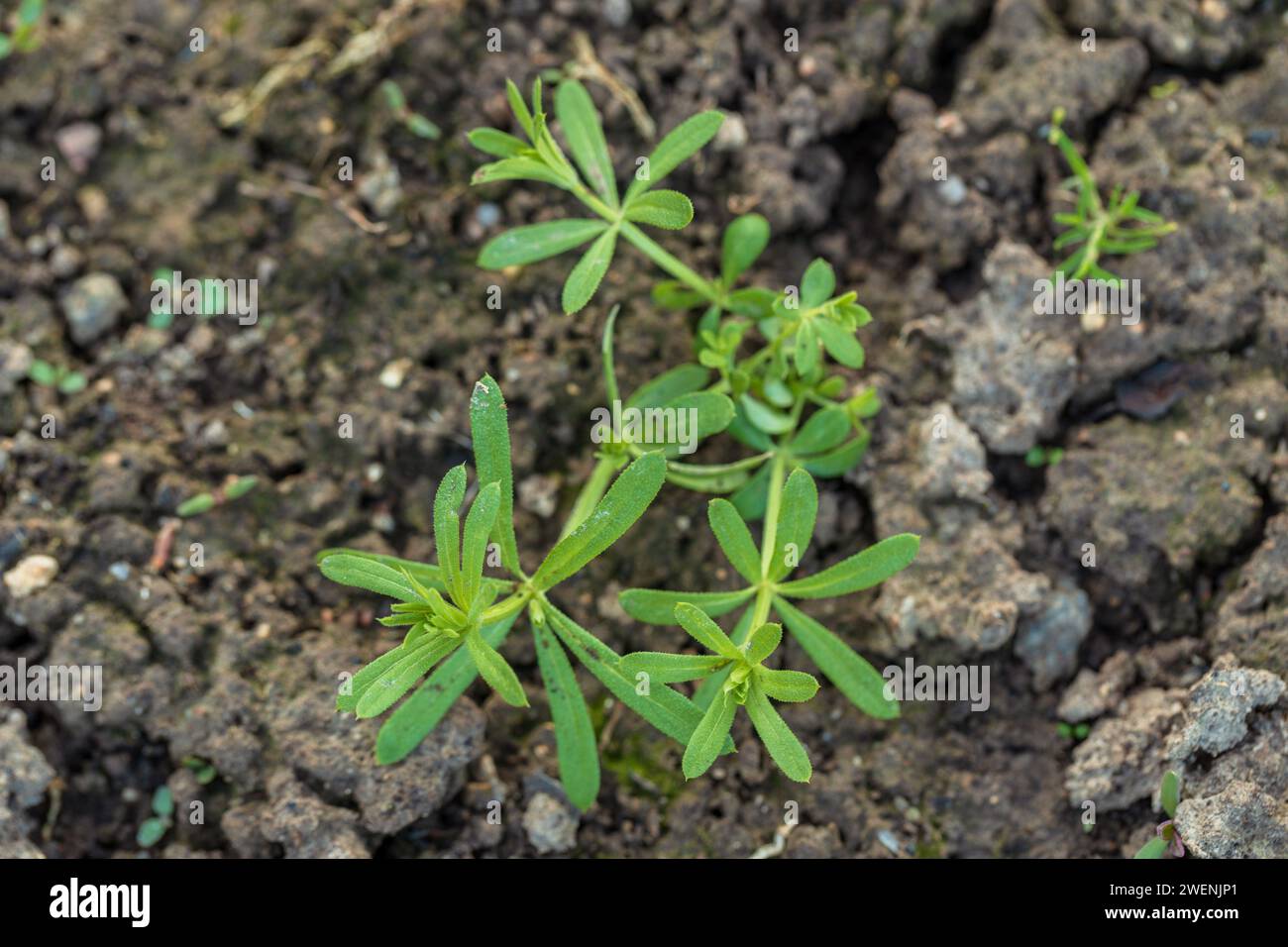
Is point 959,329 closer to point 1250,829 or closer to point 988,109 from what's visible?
point 988,109

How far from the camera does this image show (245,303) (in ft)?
13.2

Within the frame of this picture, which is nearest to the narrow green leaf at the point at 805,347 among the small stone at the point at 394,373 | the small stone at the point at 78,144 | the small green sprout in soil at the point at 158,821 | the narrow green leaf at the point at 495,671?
the narrow green leaf at the point at 495,671

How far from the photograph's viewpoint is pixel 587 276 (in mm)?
3291

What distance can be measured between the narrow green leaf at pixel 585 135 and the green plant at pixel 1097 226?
4.59 ft

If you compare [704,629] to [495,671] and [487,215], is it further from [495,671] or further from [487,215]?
[487,215]

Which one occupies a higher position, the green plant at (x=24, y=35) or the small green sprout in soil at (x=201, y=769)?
the green plant at (x=24, y=35)

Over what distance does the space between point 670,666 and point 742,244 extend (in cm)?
138

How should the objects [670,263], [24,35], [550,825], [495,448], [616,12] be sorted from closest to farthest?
[495,448] → [550,825] → [670,263] → [616,12] → [24,35]

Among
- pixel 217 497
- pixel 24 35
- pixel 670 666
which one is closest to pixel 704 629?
pixel 670 666

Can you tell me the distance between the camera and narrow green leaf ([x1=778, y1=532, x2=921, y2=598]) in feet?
10.4

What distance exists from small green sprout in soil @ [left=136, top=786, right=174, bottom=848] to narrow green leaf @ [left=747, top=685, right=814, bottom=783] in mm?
1803

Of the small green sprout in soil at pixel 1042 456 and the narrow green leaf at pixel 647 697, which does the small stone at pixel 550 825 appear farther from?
the small green sprout in soil at pixel 1042 456

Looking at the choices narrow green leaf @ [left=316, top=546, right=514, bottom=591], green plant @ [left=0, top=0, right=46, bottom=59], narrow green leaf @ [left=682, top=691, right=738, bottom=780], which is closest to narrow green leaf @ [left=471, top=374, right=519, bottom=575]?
narrow green leaf @ [left=316, top=546, right=514, bottom=591]

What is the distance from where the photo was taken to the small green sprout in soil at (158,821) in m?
3.49
